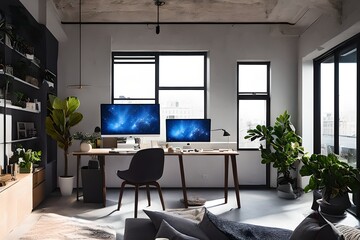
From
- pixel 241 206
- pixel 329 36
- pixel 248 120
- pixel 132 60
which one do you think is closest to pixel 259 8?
pixel 329 36

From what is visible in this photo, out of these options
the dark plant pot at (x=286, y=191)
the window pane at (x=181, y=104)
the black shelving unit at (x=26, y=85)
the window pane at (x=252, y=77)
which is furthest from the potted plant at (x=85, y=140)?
the dark plant pot at (x=286, y=191)

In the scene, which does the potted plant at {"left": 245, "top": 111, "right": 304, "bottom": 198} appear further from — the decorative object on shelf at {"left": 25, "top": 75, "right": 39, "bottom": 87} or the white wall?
the decorative object on shelf at {"left": 25, "top": 75, "right": 39, "bottom": 87}

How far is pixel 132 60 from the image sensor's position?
268 inches

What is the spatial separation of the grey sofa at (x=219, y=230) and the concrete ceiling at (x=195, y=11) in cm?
401

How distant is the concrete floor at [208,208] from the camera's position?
14.4 ft

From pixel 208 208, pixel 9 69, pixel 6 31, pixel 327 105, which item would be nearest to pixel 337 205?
pixel 208 208

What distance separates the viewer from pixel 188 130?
5746mm

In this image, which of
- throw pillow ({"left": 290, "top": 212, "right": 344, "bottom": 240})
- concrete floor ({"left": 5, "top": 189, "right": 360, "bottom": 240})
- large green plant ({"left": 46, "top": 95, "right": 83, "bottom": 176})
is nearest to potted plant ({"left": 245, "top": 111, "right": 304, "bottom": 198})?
concrete floor ({"left": 5, "top": 189, "right": 360, "bottom": 240})

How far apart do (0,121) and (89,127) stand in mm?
2462

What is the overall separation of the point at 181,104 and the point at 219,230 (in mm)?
5078

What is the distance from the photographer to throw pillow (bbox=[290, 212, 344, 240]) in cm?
143

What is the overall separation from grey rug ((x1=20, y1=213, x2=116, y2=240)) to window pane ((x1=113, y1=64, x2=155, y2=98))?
119 inches

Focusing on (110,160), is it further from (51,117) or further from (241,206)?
(241,206)

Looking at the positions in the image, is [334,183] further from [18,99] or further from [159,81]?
[18,99]
